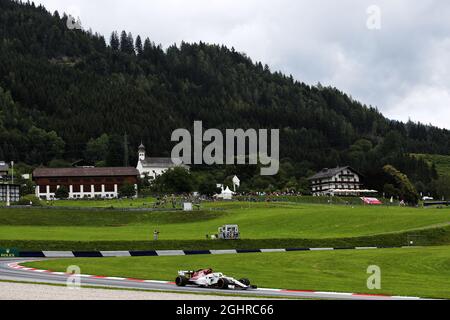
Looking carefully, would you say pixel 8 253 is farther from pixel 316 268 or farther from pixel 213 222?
pixel 213 222

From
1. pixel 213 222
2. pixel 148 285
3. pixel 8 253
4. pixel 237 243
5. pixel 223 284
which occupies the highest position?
pixel 223 284

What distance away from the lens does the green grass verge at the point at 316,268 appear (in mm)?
41344

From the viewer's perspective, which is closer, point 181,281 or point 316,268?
point 181,281

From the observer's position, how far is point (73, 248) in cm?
7550

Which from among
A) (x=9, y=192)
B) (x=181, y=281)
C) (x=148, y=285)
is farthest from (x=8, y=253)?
(x=9, y=192)

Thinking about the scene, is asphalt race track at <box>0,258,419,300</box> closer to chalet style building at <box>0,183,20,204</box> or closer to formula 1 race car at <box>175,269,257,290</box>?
formula 1 race car at <box>175,269,257,290</box>

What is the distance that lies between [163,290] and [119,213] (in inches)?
3453

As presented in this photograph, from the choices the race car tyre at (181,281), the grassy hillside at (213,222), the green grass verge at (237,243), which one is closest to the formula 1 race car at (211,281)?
the race car tyre at (181,281)

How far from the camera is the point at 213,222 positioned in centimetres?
11169

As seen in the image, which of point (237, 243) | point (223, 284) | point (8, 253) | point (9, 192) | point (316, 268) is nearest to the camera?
point (223, 284)

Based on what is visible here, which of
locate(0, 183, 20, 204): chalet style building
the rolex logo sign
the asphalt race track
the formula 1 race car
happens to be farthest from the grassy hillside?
locate(0, 183, 20, 204): chalet style building

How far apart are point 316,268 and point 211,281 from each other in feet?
57.3

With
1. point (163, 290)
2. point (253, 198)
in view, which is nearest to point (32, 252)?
point (163, 290)
